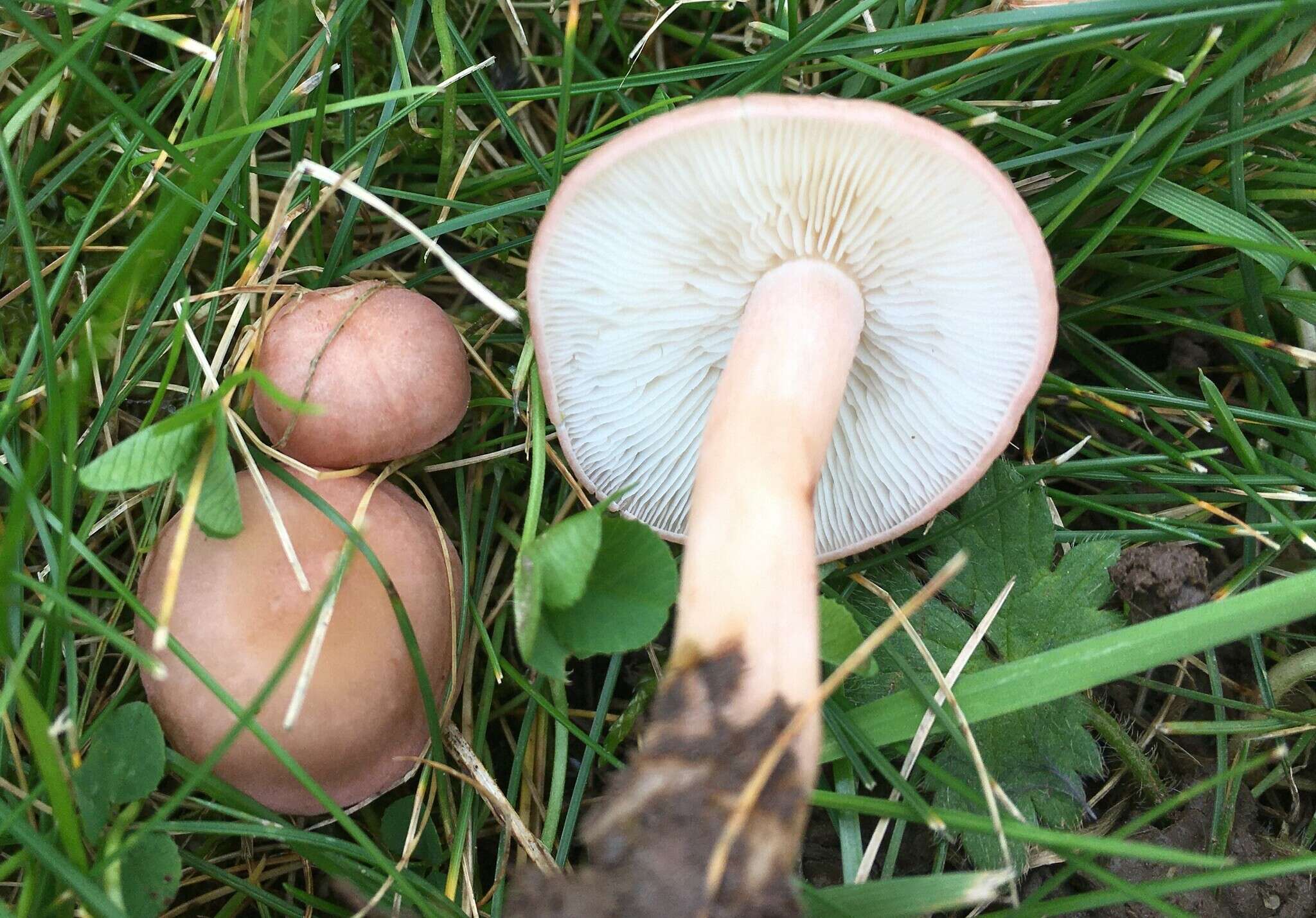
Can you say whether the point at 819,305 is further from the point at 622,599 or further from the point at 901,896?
the point at 901,896

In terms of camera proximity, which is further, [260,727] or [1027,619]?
[1027,619]

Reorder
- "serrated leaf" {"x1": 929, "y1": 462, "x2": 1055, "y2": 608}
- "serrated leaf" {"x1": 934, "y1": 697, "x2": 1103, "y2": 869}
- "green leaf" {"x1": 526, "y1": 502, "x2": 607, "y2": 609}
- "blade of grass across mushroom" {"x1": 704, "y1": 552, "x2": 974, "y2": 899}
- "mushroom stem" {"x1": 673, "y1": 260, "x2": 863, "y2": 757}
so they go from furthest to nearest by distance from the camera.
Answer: "serrated leaf" {"x1": 929, "y1": 462, "x2": 1055, "y2": 608}, "serrated leaf" {"x1": 934, "y1": 697, "x2": 1103, "y2": 869}, "green leaf" {"x1": 526, "y1": 502, "x2": 607, "y2": 609}, "mushroom stem" {"x1": 673, "y1": 260, "x2": 863, "y2": 757}, "blade of grass across mushroom" {"x1": 704, "y1": 552, "x2": 974, "y2": 899}

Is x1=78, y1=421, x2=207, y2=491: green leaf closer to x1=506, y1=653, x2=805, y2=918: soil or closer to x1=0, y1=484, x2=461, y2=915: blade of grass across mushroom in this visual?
x1=0, y1=484, x2=461, y2=915: blade of grass across mushroom

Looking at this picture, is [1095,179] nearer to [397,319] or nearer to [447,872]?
[397,319]

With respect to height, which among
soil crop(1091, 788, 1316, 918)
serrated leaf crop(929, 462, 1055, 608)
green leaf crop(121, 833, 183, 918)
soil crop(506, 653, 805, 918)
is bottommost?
soil crop(1091, 788, 1316, 918)

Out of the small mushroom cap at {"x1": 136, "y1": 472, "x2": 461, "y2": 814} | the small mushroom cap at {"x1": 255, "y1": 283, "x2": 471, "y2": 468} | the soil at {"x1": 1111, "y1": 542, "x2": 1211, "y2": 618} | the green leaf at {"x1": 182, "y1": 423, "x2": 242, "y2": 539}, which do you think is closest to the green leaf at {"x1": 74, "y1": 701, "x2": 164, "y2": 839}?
the small mushroom cap at {"x1": 136, "y1": 472, "x2": 461, "y2": 814}

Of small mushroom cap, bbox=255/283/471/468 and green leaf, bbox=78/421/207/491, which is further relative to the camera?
small mushroom cap, bbox=255/283/471/468

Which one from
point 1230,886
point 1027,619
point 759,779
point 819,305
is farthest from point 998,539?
point 759,779
